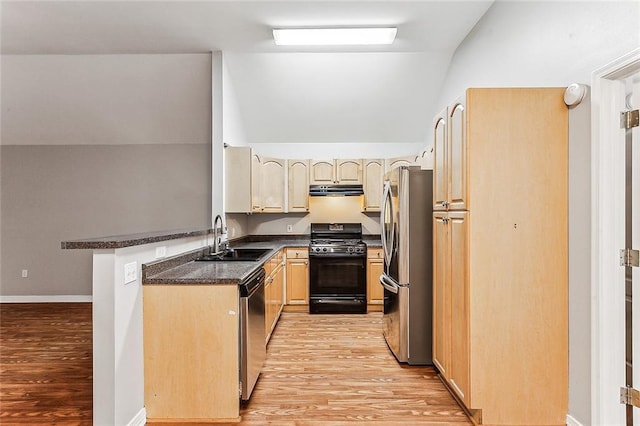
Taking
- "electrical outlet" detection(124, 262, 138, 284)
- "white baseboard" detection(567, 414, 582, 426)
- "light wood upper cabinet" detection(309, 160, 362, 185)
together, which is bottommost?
"white baseboard" detection(567, 414, 582, 426)

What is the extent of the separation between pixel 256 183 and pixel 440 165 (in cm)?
276

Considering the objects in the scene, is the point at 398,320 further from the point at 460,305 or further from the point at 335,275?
the point at 335,275

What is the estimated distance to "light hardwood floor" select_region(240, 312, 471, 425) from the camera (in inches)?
93.3

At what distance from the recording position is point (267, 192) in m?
5.30

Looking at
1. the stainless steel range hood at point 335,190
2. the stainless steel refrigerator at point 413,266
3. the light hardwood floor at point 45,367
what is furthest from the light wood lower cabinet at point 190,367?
the stainless steel range hood at point 335,190

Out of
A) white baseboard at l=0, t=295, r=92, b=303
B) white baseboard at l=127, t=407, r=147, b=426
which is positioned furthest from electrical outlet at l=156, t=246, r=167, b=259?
white baseboard at l=0, t=295, r=92, b=303

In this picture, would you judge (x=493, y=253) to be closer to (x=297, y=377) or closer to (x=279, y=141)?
(x=297, y=377)

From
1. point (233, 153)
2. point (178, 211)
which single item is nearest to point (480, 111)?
point (233, 153)

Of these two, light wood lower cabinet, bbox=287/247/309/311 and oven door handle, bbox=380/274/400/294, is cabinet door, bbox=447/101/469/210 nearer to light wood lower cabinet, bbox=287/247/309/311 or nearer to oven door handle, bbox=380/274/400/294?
oven door handle, bbox=380/274/400/294

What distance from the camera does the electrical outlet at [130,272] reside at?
212 cm

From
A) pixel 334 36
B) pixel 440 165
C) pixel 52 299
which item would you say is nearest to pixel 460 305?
pixel 440 165

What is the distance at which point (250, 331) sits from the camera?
2.47 meters

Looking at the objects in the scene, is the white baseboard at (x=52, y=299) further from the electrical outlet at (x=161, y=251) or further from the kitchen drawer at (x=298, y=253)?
the electrical outlet at (x=161, y=251)

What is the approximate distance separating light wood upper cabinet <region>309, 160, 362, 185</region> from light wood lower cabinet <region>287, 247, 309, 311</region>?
3.68 feet
